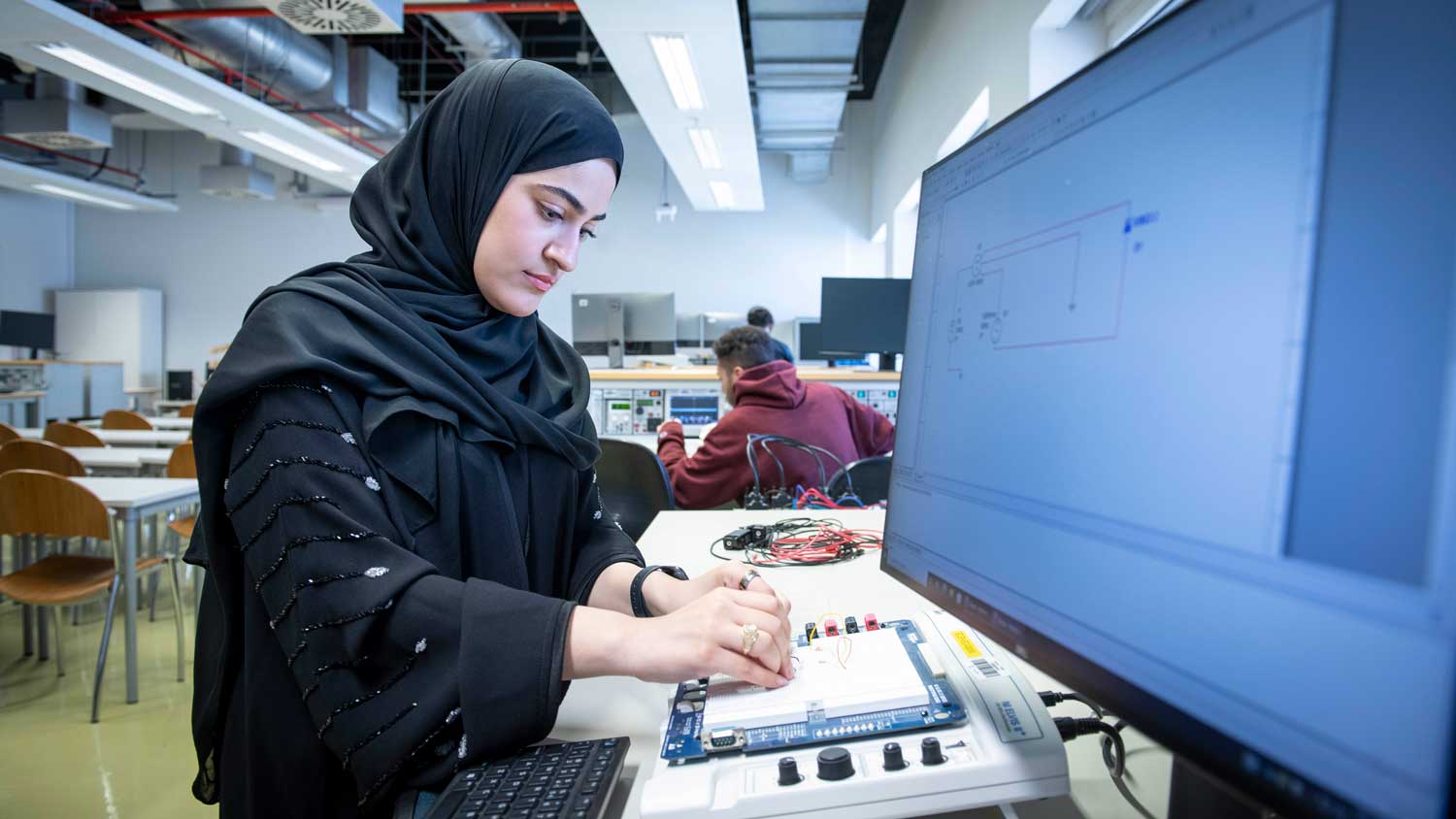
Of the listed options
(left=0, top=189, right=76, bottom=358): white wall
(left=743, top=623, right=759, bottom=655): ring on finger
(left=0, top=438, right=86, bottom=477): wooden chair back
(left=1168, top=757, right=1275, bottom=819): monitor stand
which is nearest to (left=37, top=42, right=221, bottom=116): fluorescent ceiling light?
(left=0, top=438, right=86, bottom=477): wooden chair back

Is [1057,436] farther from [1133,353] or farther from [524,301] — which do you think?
[524,301]

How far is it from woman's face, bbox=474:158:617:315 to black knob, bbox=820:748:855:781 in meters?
→ 0.62

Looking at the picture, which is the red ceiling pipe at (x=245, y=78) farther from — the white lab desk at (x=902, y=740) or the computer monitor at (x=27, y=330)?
the white lab desk at (x=902, y=740)

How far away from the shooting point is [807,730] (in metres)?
0.52

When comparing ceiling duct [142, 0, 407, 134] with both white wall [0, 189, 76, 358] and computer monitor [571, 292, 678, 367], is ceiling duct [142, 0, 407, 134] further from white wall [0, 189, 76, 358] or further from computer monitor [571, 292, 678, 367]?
white wall [0, 189, 76, 358]

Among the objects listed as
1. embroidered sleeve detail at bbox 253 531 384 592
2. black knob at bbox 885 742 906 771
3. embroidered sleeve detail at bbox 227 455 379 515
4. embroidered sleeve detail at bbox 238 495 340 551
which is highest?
embroidered sleeve detail at bbox 227 455 379 515

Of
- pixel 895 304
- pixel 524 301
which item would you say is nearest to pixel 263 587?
pixel 524 301

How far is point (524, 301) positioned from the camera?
3.02 ft

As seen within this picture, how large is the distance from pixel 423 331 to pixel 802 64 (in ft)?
15.1

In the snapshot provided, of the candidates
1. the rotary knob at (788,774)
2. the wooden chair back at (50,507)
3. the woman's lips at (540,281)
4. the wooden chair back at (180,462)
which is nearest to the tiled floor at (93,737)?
the wooden chair back at (50,507)

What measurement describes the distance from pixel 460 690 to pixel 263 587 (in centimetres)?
23

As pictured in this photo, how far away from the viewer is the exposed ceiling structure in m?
3.60

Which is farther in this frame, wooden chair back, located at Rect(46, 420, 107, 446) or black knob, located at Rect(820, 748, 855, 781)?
wooden chair back, located at Rect(46, 420, 107, 446)

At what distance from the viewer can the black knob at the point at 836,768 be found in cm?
46
